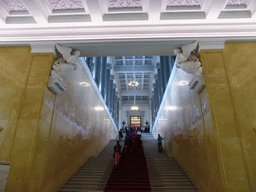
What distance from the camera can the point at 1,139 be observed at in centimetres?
394

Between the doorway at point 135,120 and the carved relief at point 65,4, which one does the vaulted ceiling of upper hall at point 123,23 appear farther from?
the doorway at point 135,120

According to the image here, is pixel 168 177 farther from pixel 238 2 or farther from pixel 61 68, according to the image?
pixel 238 2

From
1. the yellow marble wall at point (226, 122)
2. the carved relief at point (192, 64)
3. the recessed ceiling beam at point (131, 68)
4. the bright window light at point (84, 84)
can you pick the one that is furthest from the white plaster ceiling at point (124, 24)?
the recessed ceiling beam at point (131, 68)

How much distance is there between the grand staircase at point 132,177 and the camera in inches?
186

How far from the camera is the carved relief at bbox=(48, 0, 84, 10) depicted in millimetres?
4381

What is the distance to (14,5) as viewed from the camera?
4461 millimetres

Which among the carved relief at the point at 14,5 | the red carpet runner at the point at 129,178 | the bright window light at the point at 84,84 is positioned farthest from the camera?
the bright window light at the point at 84,84

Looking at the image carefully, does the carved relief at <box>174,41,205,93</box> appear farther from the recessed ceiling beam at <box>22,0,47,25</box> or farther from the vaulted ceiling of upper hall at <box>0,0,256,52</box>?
the recessed ceiling beam at <box>22,0,47,25</box>

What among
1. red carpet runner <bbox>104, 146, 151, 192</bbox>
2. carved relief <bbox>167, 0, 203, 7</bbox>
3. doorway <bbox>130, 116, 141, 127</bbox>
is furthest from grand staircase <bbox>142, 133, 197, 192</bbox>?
doorway <bbox>130, 116, 141, 127</bbox>

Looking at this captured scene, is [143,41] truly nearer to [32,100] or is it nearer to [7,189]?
[32,100]

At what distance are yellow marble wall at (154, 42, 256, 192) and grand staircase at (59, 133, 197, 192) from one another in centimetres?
68

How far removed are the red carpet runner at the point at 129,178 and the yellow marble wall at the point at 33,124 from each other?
147cm

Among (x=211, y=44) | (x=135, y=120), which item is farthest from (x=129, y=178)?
(x=135, y=120)

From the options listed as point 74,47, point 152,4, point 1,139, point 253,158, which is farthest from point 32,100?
point 253,158
